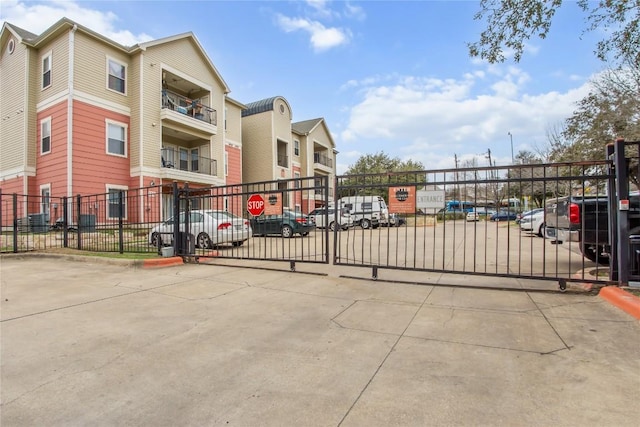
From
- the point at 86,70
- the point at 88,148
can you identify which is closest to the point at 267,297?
the point at 88,148

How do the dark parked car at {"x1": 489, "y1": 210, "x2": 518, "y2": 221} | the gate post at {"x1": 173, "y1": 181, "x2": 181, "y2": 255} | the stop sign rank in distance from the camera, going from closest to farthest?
the dark parked car at {"x1": 489, "y1": 210, "x2": 518, "y2": 221} → the stop sign → the gate post at {"x1": 173, "y1": 181, "x2": 181, "y2": 255}

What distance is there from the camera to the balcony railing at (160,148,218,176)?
2131cm

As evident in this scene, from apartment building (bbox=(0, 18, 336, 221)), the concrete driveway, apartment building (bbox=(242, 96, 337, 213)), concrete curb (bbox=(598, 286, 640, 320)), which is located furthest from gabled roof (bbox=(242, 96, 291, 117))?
concrete curb (bbox=(598, 286, 640, 320))

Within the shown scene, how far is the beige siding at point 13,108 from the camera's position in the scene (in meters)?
17.1

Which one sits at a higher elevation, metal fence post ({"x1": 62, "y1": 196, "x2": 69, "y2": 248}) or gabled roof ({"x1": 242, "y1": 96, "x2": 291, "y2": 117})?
gabled roof ({"x1": 242, "y1": 96, "x2": 291, "y2": 117})

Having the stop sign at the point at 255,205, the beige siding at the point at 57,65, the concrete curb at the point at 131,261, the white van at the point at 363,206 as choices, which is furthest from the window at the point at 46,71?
the white van at the point at 363,206

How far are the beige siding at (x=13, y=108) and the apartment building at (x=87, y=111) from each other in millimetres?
50

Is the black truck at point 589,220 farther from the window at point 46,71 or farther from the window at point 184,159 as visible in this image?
the window at point 184,159

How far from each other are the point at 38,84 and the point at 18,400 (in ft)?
65.6

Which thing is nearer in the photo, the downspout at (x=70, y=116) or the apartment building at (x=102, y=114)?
the downspout at (x=70, y=116)

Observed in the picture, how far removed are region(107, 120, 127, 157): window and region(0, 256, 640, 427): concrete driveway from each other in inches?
530

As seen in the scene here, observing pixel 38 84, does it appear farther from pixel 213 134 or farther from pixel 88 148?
pixel 213 134

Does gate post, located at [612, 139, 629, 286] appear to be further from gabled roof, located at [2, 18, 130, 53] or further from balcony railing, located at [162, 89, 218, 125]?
balcony railing, located at [162, 89, 218, 125]

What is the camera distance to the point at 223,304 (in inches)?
200
